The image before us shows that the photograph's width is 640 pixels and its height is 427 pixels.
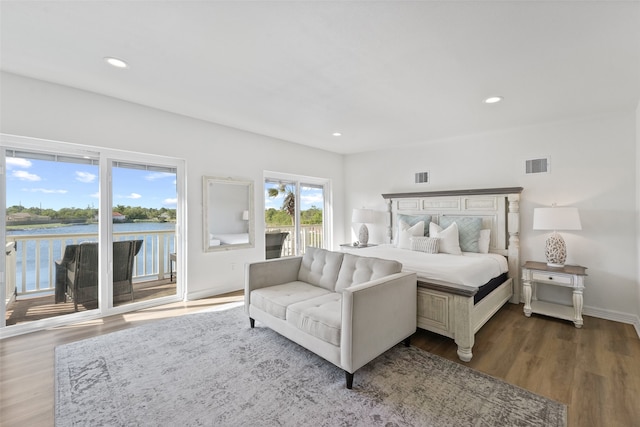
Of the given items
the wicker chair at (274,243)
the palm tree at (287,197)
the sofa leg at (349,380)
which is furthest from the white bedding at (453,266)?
the palm tree at (287,197)

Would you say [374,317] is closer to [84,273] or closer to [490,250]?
[490,250]

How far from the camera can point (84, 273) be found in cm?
316

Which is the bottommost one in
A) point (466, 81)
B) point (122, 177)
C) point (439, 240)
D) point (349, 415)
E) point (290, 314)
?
point (349, 415)

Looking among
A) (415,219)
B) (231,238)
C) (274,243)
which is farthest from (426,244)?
(231,238)

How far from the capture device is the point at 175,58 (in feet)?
7.45

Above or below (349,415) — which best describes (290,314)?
above

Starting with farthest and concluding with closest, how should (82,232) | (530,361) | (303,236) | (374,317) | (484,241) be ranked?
1. (303,236)
2. (484,241)
3. (82,232)
4. (530,361)
5. (374,317)

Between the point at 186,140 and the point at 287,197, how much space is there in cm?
202

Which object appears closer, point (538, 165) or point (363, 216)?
point (538, 165)

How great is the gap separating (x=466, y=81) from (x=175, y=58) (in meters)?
2.60

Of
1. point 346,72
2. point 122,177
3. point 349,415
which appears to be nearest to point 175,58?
point 346,72

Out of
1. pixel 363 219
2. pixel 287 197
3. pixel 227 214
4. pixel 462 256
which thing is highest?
Result: pixel 287 197

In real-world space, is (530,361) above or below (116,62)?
below

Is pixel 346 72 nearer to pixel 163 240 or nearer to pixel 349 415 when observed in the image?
pixel 349 415
